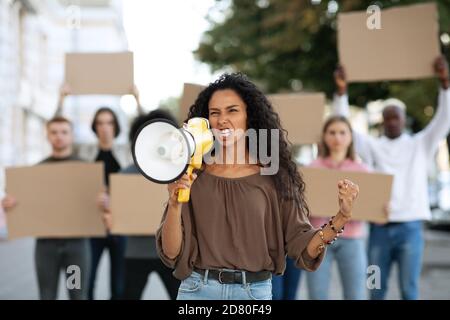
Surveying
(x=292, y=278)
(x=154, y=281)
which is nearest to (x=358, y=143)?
(x=292, y=278)

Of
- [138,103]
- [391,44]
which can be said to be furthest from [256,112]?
[391,44]

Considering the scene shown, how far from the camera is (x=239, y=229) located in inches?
108

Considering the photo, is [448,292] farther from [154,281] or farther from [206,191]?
[206,191]

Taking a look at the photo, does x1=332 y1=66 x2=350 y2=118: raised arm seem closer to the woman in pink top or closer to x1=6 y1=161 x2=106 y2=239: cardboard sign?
the woman in pink top

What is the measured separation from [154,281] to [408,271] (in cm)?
426

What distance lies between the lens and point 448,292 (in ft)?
25.6

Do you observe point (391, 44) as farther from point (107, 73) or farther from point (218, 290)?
point (218, 290)

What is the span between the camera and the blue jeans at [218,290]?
108 inches

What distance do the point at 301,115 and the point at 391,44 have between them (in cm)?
87

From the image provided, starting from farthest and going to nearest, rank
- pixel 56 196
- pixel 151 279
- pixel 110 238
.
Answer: pixel 151 279
pixel 110 238
pixel 56 196

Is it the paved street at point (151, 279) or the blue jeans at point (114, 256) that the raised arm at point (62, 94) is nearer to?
the blue jeans at point (114, 256)

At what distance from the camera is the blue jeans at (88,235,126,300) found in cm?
587

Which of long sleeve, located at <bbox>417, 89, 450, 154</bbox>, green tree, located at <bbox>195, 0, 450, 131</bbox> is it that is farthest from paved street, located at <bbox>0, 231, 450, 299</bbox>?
green tree, located at <bbox>195, 0, 450, 131</bbox>
